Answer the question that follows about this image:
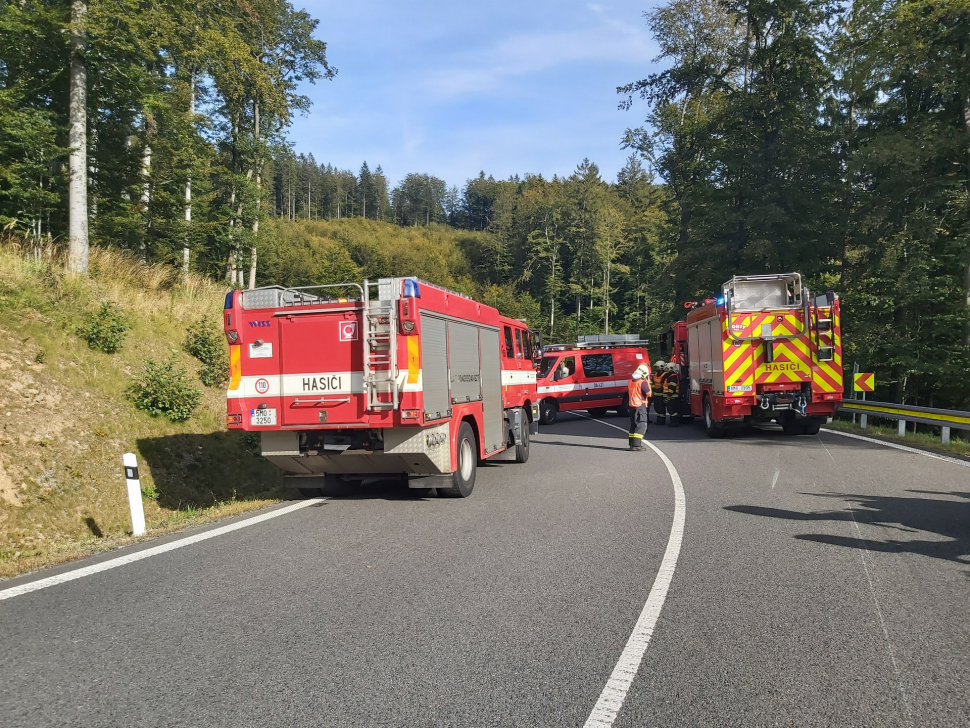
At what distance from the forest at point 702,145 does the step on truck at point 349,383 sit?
8536 millimetres

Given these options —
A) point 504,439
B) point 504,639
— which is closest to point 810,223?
point 504,439

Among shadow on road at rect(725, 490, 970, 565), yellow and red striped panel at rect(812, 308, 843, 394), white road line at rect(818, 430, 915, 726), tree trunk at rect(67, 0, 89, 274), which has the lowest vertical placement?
white road line at rect(818, 430, 915, 726)

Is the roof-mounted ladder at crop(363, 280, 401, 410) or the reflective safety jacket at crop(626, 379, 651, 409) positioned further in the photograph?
the reflective safety jacket at crop(626, 379, 651, 409)

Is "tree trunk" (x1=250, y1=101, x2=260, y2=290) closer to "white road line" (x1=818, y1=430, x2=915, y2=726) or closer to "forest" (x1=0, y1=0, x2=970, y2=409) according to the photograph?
"forest" (x1=0, y1=0, x2=970, y2=409)

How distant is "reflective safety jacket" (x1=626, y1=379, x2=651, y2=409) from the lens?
15.4 m

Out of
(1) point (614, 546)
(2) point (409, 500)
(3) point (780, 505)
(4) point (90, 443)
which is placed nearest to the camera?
(1) point (614, 546)

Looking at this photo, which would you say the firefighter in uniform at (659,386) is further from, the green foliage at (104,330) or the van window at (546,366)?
the green foliage at (104,330)

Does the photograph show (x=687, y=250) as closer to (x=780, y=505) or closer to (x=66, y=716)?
(x=780, y=505)

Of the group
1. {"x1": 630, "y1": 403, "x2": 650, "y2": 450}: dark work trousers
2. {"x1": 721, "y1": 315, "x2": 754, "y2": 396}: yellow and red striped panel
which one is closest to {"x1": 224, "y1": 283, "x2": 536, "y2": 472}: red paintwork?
{"x1": 630, "y1": 403, "x2": 650, "y2": 450}: dark work trousers

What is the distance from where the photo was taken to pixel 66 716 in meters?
3.46

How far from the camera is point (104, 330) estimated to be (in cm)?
1361

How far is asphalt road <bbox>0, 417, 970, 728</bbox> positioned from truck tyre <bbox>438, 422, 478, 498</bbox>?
83 cm

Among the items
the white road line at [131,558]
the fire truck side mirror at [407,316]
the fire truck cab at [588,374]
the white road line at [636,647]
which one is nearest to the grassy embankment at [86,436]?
the white road line at [131,558]

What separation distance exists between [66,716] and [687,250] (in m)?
29.5
